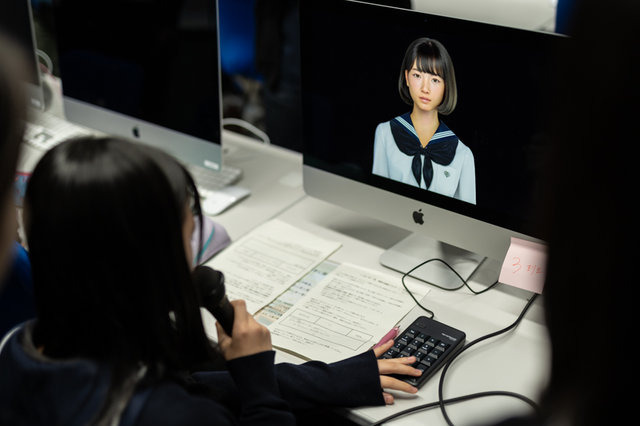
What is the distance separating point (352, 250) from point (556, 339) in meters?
0.95

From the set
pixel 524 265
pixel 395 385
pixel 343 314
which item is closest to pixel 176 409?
pixel 395 385

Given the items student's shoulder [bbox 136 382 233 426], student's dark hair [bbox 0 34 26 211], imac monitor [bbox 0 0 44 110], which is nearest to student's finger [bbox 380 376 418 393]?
student's shoulder [bbox 136 382 233 426]

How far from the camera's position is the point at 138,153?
2.80 ft

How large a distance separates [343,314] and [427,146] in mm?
363

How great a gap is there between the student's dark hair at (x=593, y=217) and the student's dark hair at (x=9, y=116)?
21.0 inches

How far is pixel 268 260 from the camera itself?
1.49m

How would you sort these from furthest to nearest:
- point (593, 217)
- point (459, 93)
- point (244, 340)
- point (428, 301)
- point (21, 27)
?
point (21, 27), point (428, 301), point (459, 93), point (244, 340), point (593, 217)

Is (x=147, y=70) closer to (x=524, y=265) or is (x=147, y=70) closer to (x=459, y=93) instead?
(x=459, y=93)

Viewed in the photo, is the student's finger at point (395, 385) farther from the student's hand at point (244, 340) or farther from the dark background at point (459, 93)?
the dark background at point (459, 93)

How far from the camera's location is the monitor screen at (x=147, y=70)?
1604 millimetres

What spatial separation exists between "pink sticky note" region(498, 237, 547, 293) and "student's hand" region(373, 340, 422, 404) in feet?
0.90

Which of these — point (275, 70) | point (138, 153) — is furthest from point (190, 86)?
point (275, 70)

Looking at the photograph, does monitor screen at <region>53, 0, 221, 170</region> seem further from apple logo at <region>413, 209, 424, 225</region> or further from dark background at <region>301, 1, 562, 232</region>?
apple logo at <region>413, 209, 424, 225</region>

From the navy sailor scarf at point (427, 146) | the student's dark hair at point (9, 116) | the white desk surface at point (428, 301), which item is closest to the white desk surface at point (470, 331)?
the white desk surface at point (428, 301)
